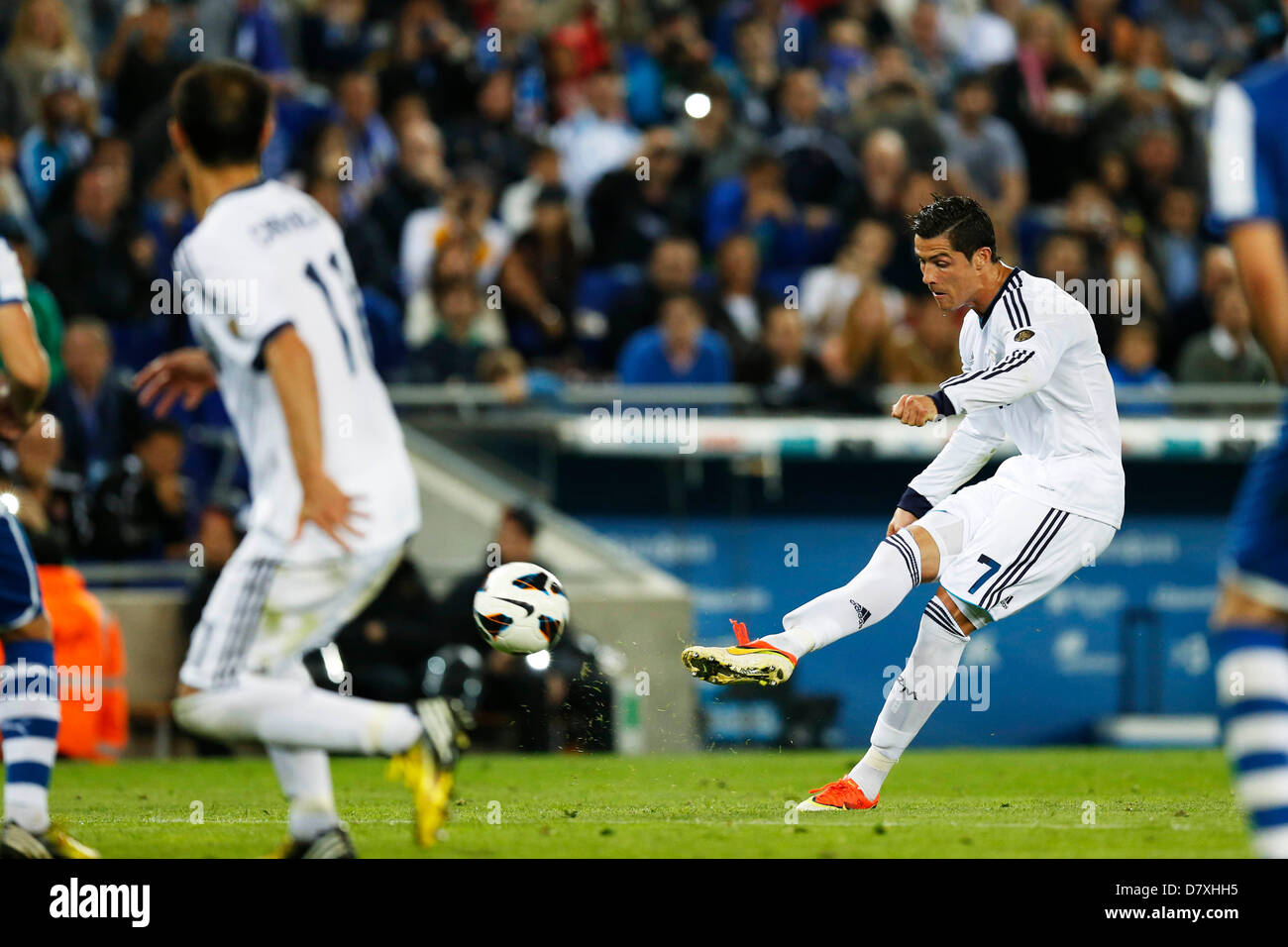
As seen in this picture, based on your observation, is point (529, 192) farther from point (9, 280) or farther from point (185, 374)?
point (185, 374)

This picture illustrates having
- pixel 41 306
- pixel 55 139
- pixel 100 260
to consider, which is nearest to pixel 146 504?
pixel 100 260

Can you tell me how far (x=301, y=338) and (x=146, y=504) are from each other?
6.94 metres

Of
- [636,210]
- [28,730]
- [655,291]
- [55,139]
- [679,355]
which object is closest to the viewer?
[28,730]

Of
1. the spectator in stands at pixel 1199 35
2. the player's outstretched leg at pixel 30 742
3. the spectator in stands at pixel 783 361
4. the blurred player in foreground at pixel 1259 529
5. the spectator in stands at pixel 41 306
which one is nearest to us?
the blurred player in foreground at pixel 1259 529

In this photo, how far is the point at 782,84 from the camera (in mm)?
15328

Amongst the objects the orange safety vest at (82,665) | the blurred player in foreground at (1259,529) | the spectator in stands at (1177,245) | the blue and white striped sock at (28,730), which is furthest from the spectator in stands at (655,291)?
the blurred player in foreground at (1259,529)

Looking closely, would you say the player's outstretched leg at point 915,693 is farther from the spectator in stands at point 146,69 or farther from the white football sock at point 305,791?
the spectator in stands at point 146,69

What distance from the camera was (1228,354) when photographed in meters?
12.6

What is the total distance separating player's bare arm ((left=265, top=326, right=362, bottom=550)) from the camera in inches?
211

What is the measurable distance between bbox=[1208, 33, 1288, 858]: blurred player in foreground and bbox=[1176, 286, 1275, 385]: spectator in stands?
8.42m

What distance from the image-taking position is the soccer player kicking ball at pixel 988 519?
7293mm

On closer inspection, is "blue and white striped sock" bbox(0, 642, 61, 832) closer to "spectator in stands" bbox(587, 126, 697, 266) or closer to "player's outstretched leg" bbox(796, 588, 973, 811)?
"player's outstretched leg" bbox(796, 588, 973, 811)

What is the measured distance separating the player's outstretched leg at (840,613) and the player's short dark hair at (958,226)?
45.7 inches
